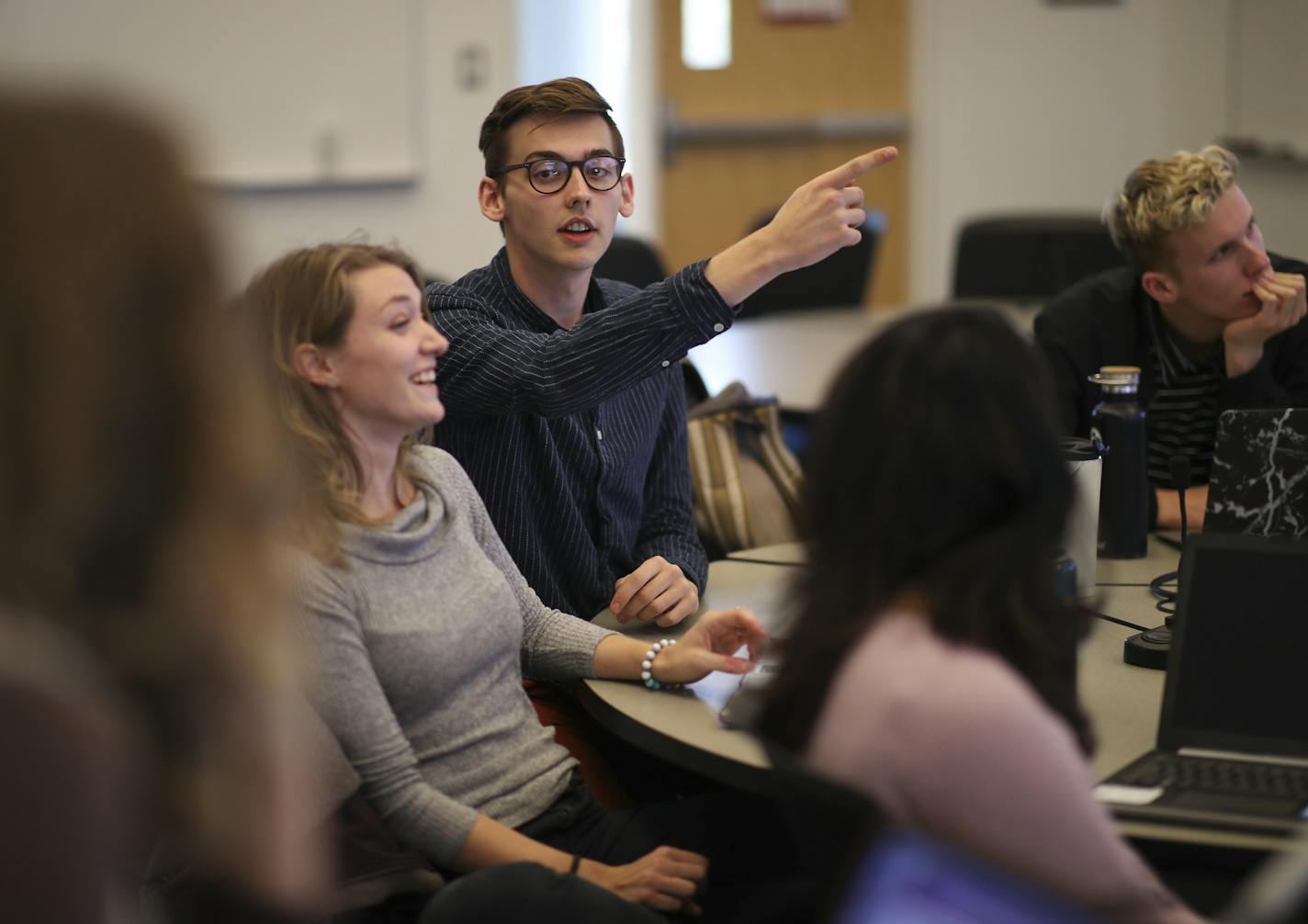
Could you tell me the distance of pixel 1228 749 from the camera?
4.54ft

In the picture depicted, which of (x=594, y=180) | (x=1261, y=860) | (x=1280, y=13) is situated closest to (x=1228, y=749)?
(x=1261, y=860)

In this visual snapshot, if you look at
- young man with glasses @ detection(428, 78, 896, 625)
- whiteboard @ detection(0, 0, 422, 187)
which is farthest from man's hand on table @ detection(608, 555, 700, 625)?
whiteboard @ detection(0, 0, 422, 187)

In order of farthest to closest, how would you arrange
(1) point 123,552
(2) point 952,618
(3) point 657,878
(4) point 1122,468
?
(4) point 1122,468 → (3) point 657,878 → (2) point 952,618 → (1) point 123,552

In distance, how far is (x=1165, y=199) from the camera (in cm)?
232

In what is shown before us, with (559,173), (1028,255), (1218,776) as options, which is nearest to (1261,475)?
(1218,776)

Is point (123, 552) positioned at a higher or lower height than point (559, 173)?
lower

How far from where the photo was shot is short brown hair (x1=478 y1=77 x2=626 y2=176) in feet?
6.82

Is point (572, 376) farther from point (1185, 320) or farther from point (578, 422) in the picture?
point (1185, 320)

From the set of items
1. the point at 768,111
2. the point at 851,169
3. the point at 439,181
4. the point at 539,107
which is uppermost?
the point at 768,111

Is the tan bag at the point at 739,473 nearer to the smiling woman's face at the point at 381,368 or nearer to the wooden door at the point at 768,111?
the smiling woman's face at the point at 381,368

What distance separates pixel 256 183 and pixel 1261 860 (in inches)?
190

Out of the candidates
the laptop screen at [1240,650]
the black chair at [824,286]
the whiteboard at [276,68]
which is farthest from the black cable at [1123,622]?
the whiteboard at [276,68]

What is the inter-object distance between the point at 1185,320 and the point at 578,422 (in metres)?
1.04

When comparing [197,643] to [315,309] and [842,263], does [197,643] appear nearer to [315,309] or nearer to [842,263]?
[315,309]
